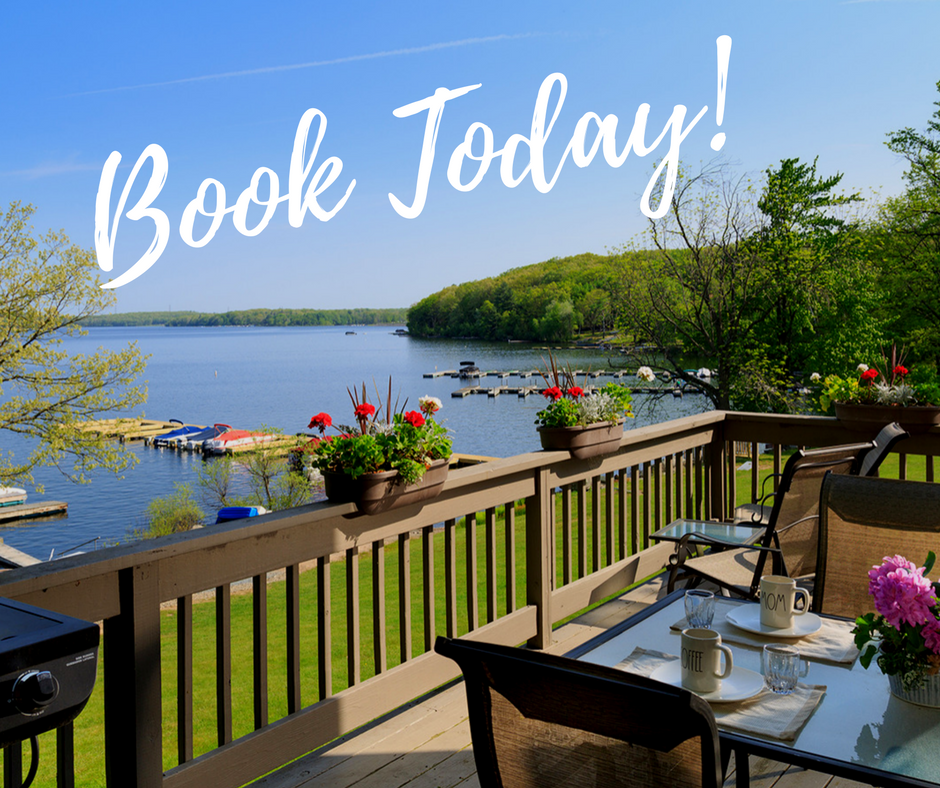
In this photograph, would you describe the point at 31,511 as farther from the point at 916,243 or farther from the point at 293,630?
the point at 916,243

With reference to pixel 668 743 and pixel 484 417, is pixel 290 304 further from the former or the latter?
pixel 668 743

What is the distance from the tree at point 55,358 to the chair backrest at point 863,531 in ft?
64.3

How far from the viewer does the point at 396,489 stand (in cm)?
262

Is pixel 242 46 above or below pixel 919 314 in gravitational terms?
above

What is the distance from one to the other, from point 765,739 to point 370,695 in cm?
174

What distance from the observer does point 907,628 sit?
54.2 inches

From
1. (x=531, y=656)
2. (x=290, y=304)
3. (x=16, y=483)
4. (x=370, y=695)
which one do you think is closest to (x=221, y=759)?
(x=370, y=695)

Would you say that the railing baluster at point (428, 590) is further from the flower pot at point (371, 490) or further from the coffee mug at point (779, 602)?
the coffee mug at point (779, 602)

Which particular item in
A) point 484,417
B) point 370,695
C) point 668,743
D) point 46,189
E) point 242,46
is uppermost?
point 242,46

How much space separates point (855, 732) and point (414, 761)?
163 centimetres

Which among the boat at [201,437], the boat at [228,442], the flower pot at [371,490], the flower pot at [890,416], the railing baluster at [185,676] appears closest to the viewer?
the railing baluster at [185,676]

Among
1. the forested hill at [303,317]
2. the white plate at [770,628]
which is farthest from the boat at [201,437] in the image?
the white plate at [770,628]

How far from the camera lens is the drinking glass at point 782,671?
1469 millimetres

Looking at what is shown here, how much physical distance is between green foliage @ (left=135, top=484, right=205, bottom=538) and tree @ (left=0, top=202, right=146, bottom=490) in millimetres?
6475
